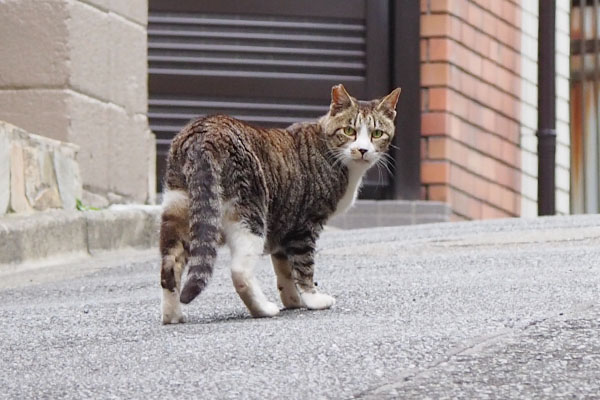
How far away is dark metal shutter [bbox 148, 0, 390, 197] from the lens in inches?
417

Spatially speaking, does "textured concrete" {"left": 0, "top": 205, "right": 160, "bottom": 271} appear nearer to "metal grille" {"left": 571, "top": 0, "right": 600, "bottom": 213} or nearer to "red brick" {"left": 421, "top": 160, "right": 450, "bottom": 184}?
"red brick" {"left": 421, "top": 160, "right": 450, "bottom": 184}

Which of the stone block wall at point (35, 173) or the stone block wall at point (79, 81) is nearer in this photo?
the stone block wall at point (35, 173)

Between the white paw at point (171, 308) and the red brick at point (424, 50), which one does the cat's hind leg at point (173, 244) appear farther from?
the red brick at point (424, 50)

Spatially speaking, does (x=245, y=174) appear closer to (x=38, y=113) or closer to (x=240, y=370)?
(x=240, y=370)

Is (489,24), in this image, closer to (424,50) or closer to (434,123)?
(424,50)

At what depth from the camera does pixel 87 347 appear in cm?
454

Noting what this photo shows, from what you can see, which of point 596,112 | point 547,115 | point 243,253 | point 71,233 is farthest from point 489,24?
point 243,253

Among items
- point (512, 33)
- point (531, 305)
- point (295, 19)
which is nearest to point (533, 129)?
point (512, 33)

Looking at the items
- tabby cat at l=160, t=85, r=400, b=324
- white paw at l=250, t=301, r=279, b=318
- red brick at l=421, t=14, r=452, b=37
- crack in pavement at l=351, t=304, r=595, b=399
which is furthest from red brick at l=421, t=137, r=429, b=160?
crack in pavement at l=351, t=304, r=595, b=399

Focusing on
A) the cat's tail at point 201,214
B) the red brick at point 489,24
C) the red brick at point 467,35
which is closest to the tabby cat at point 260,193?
the cat's tail at point 201,214

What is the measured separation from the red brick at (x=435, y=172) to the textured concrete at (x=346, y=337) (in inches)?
151

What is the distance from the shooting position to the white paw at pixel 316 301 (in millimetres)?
5137

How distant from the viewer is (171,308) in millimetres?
4906

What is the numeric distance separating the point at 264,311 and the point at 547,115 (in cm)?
607
